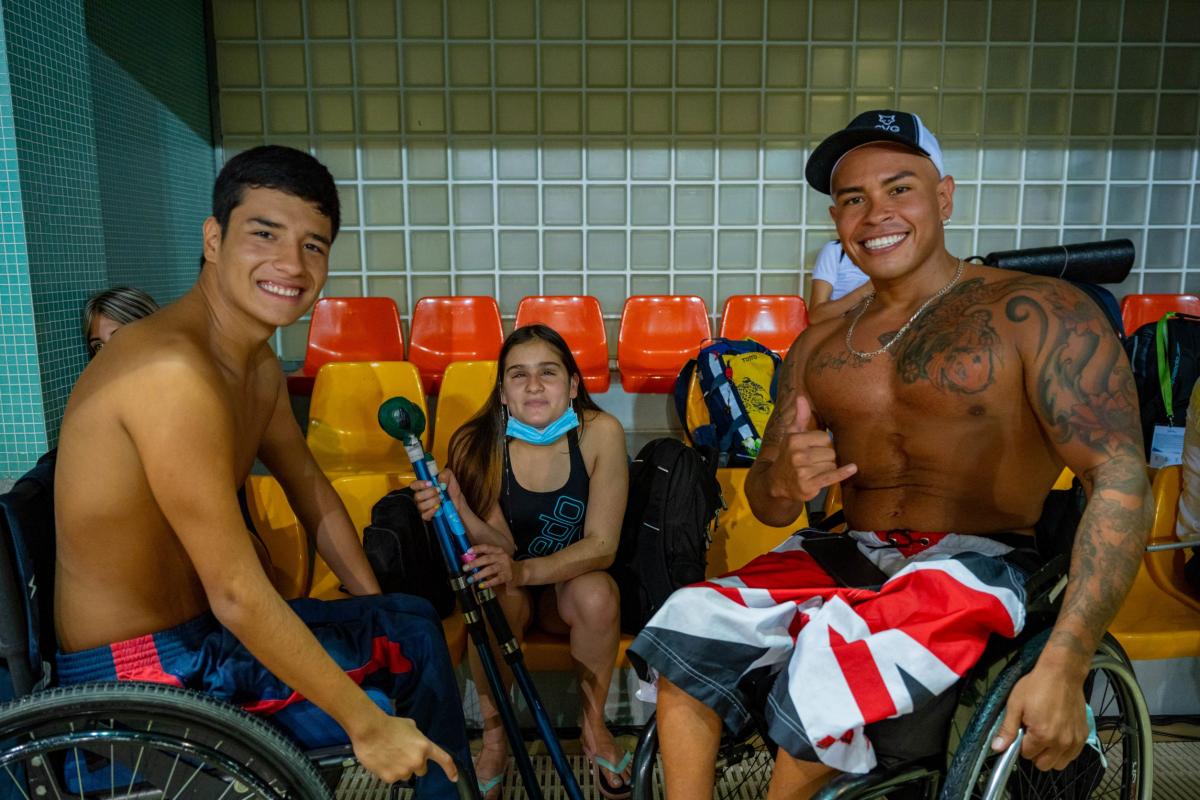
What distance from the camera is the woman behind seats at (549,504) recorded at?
1.96m

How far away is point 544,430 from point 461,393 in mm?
972

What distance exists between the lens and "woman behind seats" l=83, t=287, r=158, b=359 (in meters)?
2.63

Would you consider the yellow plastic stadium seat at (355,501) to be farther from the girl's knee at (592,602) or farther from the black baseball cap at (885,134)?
the black baseball cap at (885,134)

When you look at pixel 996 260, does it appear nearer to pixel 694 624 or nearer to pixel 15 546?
pixel 694 624

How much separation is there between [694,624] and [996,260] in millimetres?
1423

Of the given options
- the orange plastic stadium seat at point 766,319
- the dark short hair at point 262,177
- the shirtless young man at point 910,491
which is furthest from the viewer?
the orange plastic stadium seat at point 766,319

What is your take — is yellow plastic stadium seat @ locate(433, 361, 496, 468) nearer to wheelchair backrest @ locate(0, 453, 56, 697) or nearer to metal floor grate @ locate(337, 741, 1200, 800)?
metal floor grate @ locate(337, 741, 1200, 800)

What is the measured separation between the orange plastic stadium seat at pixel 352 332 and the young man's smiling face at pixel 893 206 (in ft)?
11.0

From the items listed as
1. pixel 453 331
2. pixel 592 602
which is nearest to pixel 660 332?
pixel 453 331

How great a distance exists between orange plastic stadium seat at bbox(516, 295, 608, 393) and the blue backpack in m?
1.17

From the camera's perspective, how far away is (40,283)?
103 inches

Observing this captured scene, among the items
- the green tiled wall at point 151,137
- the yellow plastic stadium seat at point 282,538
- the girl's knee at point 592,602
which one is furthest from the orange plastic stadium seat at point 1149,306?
the green tiled wall at point 151,137

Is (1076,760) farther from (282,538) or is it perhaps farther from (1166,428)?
A: (1166,428)

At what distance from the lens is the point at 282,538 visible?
211 cm
